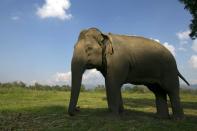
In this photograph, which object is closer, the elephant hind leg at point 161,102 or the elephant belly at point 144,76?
the elephant belly at point 144,76

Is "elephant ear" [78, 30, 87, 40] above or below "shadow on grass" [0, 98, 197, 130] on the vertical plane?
above

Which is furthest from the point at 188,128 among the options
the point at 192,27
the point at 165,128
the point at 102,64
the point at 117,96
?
the point at 192,27

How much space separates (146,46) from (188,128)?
312 cm

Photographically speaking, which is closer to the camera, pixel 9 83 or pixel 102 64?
pixel 102 64

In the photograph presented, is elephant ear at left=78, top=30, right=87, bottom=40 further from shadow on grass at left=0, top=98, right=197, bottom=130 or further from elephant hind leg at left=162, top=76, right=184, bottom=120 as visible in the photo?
elephant hind leg at left=162, top=76, right=184, bottom=120

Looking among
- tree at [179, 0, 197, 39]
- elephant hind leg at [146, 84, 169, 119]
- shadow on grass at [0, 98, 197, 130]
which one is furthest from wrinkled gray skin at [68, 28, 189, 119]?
tree at [179, 0, 197, 39]

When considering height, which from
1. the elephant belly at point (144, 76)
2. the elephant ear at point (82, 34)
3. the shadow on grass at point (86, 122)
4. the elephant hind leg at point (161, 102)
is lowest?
the shadow on grass at point (86, 122)

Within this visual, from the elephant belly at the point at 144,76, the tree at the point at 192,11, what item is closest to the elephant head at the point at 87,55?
the elephant belly at the point at 144,76

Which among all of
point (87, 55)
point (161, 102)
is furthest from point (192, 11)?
point (87, 55)

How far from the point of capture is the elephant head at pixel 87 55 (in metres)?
12.6

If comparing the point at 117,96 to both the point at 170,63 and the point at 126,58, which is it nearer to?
the point at 126,58

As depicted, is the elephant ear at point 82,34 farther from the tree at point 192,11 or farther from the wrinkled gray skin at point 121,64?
the tree at point 192,11

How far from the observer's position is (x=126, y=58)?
12953 mm

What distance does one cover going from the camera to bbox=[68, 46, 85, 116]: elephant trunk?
12.5 m
